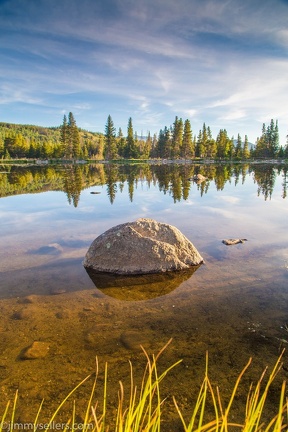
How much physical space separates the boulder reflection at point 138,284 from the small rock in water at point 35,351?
1823mm

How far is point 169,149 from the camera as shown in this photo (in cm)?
9756

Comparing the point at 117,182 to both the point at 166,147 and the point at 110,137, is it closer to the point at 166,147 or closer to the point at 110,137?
the point at 110,137

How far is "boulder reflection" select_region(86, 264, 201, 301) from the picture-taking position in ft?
19.6

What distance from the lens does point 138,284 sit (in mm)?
6434

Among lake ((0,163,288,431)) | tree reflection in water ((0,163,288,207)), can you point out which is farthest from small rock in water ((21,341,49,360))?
tree reflection in water ((0,163,288,207))

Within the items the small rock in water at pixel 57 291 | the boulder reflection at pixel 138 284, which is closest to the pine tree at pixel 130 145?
the boulder reflection at pixel 138 284

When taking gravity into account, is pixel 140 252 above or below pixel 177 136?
below

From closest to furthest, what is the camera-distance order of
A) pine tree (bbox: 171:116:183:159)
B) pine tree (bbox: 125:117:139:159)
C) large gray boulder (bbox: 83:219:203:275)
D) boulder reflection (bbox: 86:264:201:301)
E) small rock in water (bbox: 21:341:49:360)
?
small rock in water (bbox: 21:341:49:360), boulder reflection (bbox: 86:264:201:301), large gray boulder (bbox: 83:219:203:275), pine tree (bbox: 125:117:139:159), pine tree (bbox: 171:116:183:159)

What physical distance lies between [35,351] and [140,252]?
3.55m

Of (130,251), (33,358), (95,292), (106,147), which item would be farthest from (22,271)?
(106,147)

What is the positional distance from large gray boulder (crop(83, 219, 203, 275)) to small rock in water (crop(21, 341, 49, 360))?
2.91m

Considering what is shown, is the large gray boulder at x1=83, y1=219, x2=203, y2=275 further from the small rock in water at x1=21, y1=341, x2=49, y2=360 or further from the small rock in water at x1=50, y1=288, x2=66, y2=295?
the small rock in water at x1=21, y1=341, x2=49, y2=360

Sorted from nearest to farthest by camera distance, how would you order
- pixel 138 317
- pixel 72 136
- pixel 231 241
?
pixel 138 317, pixel 231 241, pixel 72 136

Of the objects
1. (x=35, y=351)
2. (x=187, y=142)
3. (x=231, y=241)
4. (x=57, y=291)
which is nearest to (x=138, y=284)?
(x=57, y=291)
